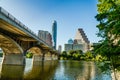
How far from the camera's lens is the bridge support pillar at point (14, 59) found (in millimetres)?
64000

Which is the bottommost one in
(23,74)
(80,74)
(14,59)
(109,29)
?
(80,74)

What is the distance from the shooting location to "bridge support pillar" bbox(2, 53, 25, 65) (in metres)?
64.0

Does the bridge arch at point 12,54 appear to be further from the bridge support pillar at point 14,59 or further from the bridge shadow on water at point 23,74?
the bridge shadow on water at point 23,74

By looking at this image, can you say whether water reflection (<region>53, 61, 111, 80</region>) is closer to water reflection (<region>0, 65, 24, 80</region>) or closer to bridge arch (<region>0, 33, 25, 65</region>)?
water reflection (<region>0, 65, 24, 80</region>)

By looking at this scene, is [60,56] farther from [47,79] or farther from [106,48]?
[106,48]

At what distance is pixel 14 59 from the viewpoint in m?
64.8

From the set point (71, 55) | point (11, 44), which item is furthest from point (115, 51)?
point (71, 55)

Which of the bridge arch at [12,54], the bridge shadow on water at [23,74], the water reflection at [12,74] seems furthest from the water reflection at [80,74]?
the bridge arch at [12,54]

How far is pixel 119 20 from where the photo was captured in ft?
48.1

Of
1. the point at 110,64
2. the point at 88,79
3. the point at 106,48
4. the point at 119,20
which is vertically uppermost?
the point at 119,20

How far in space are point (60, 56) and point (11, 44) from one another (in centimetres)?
13588

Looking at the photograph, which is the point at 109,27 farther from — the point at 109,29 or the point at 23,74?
the point at 23,74

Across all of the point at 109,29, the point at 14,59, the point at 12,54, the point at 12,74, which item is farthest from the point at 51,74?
the point at 109,29

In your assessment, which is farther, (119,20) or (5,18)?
(5,18)
